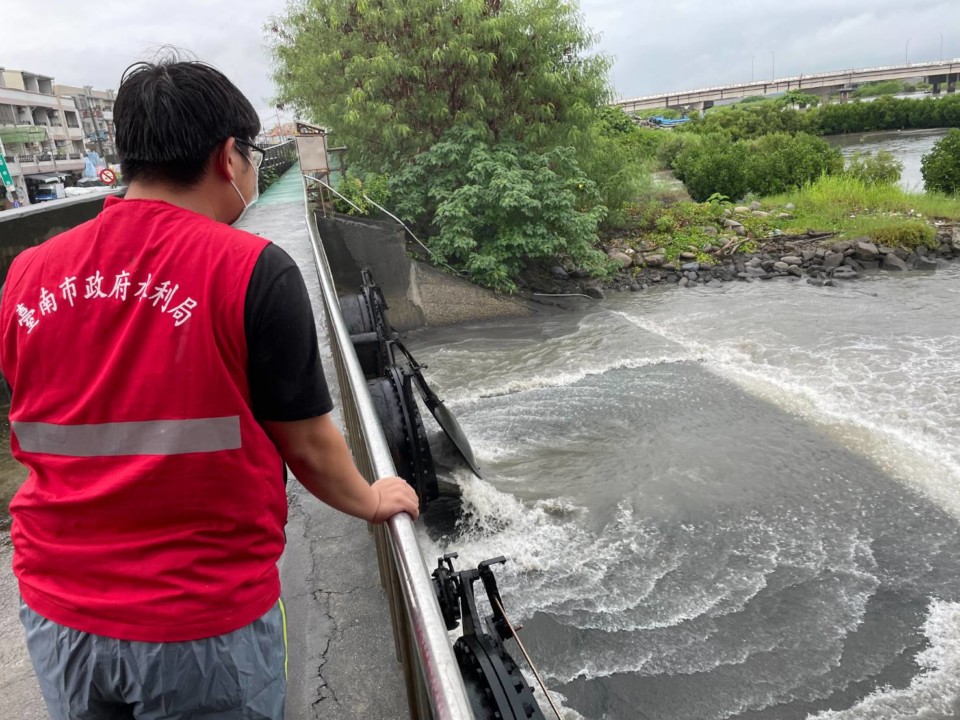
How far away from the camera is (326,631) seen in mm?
2779

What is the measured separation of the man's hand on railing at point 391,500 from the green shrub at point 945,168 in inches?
1033

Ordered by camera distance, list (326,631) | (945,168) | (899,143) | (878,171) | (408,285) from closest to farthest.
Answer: (326,631) → (408,285) → (945,168) → (878,171) → (899,143)

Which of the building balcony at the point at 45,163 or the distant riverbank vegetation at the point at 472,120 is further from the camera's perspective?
the building balcony at the point at 45,163

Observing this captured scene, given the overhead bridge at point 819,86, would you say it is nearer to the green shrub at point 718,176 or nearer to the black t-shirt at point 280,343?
the green shrub at point 718,176

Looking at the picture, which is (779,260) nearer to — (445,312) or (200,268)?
(445,312)

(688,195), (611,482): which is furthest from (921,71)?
(611,482)

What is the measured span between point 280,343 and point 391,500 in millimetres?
540

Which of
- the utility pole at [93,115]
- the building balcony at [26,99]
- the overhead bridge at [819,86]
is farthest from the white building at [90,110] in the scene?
the overhead bridge at [819,86]

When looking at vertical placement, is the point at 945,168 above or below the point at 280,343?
below

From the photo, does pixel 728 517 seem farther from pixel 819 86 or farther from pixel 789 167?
pixel 819 86

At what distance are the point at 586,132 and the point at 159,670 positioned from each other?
17434 millimetres

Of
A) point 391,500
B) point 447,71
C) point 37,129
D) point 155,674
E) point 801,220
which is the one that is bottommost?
point 801,220

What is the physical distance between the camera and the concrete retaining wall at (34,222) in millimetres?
6062

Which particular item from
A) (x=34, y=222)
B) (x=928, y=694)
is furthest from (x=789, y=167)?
(x=34, y=222)
